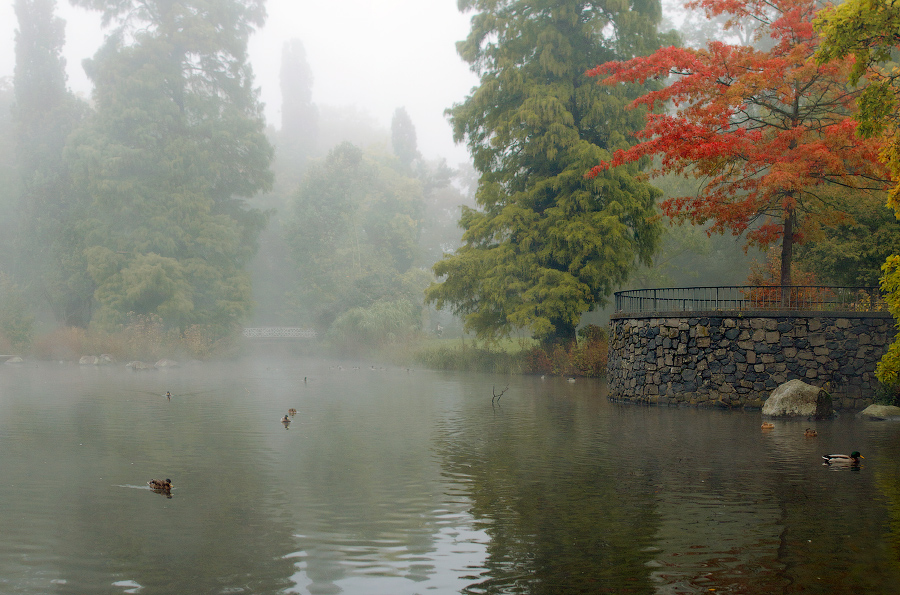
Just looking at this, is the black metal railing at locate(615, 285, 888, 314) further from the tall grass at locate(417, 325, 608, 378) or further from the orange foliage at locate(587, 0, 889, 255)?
the tall grass at locate(417, 325, 608, 378)

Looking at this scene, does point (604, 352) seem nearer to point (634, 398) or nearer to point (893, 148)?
point (634, 398)

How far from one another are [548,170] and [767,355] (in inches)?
592

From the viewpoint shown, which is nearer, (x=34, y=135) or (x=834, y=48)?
(x=834, y=48)

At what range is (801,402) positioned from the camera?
1753 centimetres

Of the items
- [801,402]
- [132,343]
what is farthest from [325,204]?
[801,402]

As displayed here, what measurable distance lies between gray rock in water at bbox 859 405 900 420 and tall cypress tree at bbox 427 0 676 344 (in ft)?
40.5

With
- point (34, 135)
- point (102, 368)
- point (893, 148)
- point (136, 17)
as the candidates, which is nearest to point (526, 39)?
point (893, 148)

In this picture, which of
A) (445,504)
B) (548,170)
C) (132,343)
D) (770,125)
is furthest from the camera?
(132,343)

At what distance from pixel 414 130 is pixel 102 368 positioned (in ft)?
189

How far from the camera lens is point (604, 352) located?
1180 inches

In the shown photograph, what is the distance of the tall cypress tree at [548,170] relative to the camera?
29266 millimetres

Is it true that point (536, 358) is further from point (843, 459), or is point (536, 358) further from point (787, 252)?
point (843, 459)

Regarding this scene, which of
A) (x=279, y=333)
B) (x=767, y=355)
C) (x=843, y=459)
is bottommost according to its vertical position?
(x=843, y=459)

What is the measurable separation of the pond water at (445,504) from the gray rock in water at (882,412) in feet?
2.68
